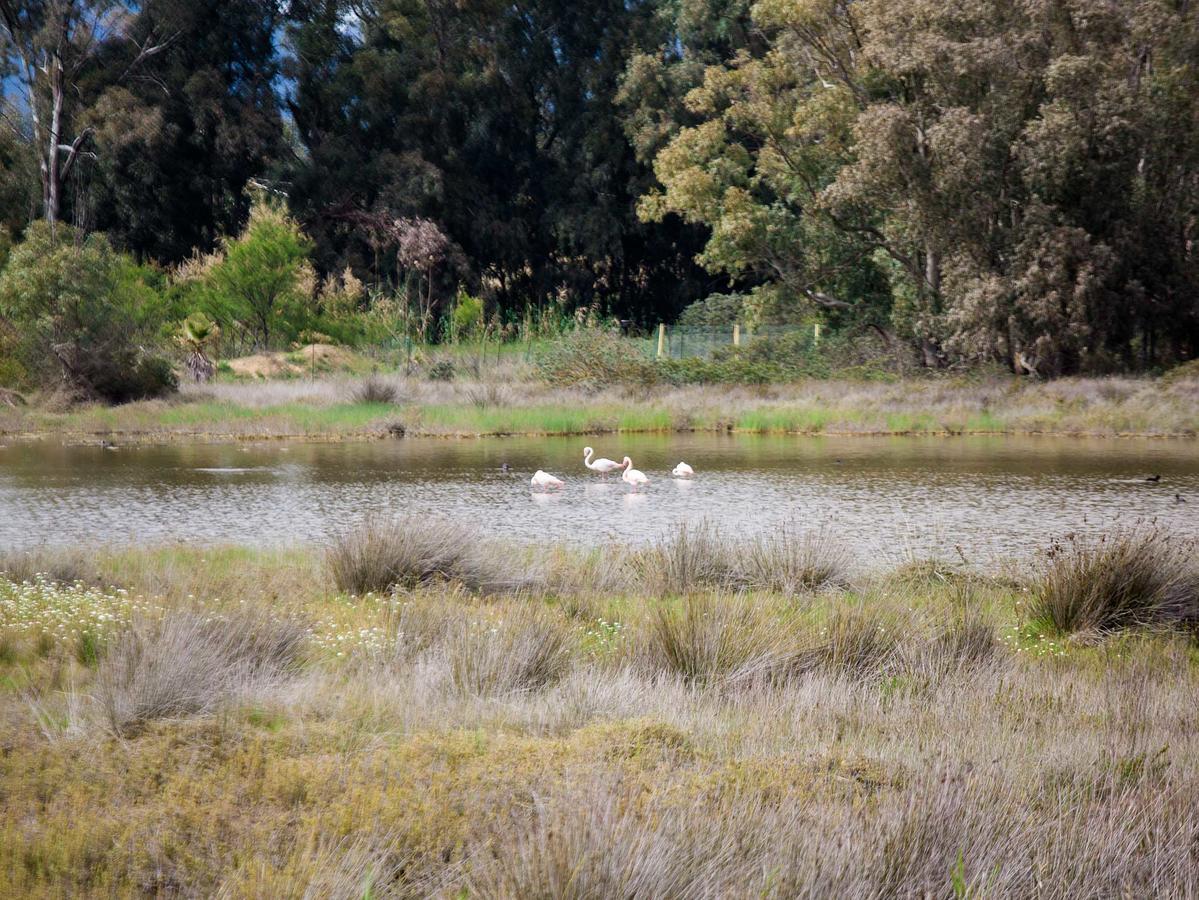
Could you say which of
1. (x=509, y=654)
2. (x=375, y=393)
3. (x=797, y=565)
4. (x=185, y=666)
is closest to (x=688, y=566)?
(x=797, y=565)

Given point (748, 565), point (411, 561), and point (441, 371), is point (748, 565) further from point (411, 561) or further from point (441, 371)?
point (441, 371)

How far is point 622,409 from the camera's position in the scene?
2564 centimetres

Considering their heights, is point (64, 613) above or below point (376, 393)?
below

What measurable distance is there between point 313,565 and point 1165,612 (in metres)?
5.83

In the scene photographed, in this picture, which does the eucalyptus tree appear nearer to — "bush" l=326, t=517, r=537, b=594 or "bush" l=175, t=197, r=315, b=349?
"bush" l=175, t=197, r=315, b=349

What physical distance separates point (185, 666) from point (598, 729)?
5.98 feet

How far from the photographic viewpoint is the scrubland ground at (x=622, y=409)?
2311 centimetres

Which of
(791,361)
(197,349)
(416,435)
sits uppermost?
(197,349)

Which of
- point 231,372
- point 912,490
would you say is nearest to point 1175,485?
point 912,490

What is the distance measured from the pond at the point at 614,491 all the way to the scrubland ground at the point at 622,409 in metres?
2.00

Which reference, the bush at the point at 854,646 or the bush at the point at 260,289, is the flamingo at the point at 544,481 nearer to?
the bush at the point at 854,646

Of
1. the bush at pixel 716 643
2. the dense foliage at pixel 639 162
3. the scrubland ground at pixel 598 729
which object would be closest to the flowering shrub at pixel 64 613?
the scrubland ground at pixel 598 729

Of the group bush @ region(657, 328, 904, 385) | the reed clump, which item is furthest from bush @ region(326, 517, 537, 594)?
bush @ region(657, 328, 904, 385)

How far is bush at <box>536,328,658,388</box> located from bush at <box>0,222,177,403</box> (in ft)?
29.2
